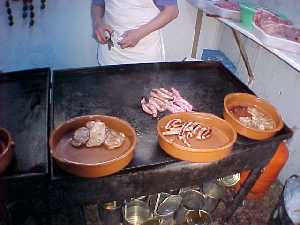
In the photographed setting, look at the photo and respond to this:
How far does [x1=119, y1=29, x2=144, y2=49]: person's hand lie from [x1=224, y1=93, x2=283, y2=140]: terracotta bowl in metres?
0.82

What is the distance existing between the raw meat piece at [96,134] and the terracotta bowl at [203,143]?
0.28 metres

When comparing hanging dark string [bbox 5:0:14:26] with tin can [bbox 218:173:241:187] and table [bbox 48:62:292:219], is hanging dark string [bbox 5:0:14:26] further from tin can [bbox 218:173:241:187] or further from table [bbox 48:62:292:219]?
tin can [bbox 218:173:241:187]

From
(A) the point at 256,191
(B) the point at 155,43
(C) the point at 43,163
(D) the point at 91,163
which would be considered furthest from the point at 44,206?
(A) the point at 256,191

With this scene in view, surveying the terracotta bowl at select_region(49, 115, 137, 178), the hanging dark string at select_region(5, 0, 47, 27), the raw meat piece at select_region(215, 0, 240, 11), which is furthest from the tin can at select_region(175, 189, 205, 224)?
the hanging dark string at select_region(5, 0, 47, 27)

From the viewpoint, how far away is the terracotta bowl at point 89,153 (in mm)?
1221

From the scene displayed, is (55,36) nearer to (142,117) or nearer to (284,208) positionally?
(142,117)

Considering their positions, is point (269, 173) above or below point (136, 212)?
above

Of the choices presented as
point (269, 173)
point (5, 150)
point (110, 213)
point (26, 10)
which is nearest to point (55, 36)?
point (26, 10)

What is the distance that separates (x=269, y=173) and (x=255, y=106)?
0.81 metres

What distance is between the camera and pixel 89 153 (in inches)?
52.9

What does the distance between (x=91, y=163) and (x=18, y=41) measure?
204 cm

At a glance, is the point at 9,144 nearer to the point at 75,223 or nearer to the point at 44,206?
the point at 44,206

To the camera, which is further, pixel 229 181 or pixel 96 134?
pixel 229 181

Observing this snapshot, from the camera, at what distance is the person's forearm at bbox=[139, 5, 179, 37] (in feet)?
6.86
